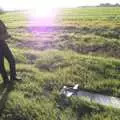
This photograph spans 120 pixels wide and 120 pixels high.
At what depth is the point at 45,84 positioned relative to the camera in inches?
281

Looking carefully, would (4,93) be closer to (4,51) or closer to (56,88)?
(4,51)

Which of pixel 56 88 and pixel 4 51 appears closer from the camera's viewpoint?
pixel 4 51

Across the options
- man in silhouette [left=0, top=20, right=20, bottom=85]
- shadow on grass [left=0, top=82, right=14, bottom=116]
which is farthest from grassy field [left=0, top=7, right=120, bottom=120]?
man in silhouette [left=0, top=20, right=20, bottom=85]

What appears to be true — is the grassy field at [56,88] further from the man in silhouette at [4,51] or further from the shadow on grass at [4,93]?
the man in silhouette at [4,51]

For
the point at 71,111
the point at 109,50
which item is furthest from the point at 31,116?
the point at 109,50

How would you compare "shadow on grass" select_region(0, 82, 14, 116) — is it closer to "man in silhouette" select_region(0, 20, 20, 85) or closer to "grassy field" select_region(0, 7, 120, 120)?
"grassy field" select_region(0, 7, 120, 120)

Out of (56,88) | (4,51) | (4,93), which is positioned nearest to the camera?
(4,93)

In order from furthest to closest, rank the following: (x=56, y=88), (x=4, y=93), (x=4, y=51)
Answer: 1. (x=56, y=88)
2. (x=4, y=51)
3. (x=4, y=93)

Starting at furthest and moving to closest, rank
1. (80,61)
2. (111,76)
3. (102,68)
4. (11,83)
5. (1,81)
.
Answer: (80,61)
(102,68)
(111,76)
(1,81)
(11,83)

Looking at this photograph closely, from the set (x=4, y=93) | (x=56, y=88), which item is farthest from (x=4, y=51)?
(x=56, y=88)

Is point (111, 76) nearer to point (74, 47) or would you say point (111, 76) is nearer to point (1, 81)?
point (1, 81)

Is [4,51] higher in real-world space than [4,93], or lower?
higher

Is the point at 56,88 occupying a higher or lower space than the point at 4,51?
lower

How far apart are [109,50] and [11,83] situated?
8.32 metres
